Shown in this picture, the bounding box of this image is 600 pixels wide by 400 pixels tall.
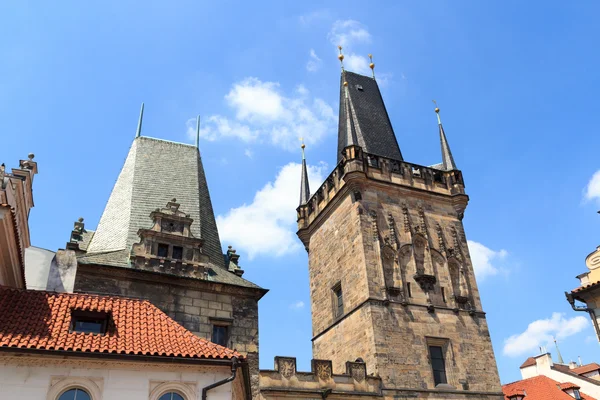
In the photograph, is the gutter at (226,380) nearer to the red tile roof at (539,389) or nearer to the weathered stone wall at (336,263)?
the weathered stone wall at (336,263)

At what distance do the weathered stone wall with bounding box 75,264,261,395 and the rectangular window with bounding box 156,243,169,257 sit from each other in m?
1.03

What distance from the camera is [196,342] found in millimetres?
10242

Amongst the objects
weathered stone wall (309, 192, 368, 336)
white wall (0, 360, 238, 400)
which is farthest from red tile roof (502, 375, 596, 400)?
white wall (0, 360, 238, 400)

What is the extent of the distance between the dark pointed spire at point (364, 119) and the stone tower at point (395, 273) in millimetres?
85

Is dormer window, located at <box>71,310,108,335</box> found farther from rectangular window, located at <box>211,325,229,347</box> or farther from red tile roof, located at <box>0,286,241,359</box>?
rectangular window, located at <box>211,325,229,347</box>

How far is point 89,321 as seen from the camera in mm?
10250

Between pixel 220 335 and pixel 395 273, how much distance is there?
7.82 m

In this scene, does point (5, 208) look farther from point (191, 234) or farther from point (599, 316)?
point (599, 316)

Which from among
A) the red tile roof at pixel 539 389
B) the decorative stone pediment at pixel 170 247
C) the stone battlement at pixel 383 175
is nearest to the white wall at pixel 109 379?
the decorative stone pediment at pixel 170 247

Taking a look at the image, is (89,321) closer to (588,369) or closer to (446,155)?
(446,155)

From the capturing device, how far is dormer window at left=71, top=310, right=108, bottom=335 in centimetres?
1005

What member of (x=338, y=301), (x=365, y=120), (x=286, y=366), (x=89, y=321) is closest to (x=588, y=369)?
(x=338, y=301)

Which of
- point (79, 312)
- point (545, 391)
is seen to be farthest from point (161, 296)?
point (545, 391)

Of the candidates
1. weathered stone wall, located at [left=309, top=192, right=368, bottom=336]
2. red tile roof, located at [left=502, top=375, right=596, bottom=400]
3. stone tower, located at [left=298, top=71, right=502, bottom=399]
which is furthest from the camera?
red tile roof, located at [left=502, top=375, right=596, bottom=400]
